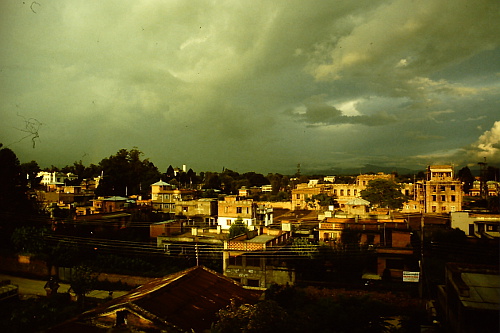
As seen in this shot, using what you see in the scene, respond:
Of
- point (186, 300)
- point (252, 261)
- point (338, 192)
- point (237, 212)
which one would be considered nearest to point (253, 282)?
point (252, 261)

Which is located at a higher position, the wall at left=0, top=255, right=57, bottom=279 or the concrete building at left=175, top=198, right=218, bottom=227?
the concrete building at left=175, top=198, right=218, bottom=227

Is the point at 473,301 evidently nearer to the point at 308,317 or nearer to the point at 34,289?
the point at 308,317

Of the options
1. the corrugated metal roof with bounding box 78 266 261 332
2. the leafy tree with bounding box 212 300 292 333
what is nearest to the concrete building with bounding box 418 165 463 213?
the corrugated metal roof with bounding box 78 266 261 332

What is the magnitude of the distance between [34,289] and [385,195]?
34320mm

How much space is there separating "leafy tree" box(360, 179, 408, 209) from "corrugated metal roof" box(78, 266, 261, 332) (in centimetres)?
3230

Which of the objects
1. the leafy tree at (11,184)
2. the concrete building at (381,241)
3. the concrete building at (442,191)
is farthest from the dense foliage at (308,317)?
the concrete building at (442,191)

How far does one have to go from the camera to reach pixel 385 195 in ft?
127

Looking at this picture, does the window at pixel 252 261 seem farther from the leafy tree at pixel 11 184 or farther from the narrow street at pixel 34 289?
the leafy tree at pixel 11 184

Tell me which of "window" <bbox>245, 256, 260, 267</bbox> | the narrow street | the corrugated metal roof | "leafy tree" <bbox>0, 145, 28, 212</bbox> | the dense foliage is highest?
"leafy tree" <bbox>0, 145, 28, 212</bbox>

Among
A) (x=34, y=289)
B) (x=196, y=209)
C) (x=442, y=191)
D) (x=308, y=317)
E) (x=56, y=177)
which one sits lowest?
(x=34, y=289)

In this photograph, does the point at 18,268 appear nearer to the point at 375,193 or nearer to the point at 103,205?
the point at 103,205

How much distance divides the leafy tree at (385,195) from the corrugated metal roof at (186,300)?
3230 cm

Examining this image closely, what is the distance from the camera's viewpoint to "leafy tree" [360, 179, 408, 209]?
38.1 meters

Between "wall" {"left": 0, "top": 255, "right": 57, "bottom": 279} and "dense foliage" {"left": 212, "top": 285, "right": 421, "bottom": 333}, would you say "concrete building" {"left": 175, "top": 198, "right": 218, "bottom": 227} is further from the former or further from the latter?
"dense foliage" {"left": 212, "top": 285, "right": 421, "bottom": 333}
